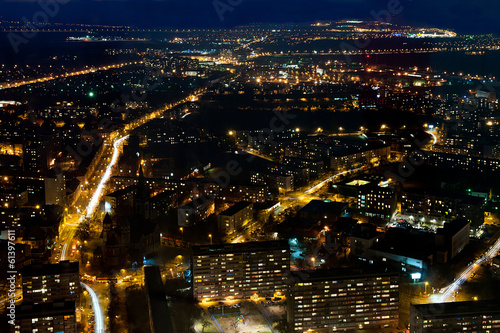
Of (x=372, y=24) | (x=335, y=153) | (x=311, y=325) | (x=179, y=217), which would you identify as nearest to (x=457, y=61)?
(x=372, y=24)

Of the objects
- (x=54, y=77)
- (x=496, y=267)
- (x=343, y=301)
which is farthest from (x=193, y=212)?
(x=54, y=77)

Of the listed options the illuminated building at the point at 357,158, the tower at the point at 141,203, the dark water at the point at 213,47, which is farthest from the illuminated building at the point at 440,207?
the dark water at the point at 213,47

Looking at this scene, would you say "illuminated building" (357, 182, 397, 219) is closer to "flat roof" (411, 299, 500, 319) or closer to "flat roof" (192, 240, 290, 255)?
"flat roof" (192, 240, 290, 255)

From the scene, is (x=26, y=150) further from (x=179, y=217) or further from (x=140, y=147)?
(x=179, y=217)

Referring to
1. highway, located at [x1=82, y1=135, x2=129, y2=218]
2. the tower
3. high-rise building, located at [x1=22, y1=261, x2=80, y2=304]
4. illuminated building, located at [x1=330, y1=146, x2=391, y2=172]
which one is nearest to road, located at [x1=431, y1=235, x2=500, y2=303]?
high-rise building, located at [x1=22, y1=261, x2=80, y2=304]

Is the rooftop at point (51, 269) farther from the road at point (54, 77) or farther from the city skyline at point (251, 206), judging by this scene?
the road at point (54, 77)

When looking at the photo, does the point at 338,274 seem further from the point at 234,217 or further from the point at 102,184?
the point at 102,184
